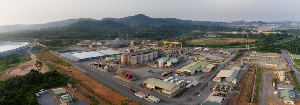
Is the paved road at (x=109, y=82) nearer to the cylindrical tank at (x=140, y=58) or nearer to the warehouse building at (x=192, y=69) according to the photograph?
the cylindrical tank at (x=140, y=58)

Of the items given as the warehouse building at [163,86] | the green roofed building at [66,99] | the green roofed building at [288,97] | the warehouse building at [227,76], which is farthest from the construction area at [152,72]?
the green roofed building at [288,97]

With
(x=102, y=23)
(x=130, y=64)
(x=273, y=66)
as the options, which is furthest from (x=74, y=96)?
(x=102, y=23)

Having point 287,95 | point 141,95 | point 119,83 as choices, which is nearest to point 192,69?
point 119,83

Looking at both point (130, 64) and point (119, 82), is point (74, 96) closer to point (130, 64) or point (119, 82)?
point (119, 82)

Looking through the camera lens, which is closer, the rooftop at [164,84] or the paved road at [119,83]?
the paved road at [119,83]

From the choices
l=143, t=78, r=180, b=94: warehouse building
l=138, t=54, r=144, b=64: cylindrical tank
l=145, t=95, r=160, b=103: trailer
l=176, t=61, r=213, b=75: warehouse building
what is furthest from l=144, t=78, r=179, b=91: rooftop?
l=138, t=54, r=144, b=64: cylindrical tank

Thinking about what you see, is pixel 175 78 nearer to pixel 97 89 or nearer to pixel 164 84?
pixel 164 84

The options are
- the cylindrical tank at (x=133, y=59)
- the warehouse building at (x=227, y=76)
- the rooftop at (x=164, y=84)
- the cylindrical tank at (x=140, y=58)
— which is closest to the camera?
the rooftop at (x=164, y=84)

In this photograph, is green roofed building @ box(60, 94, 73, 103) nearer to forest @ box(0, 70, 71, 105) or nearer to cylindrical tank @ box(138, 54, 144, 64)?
forest @ box(0, 70, 71, 105)

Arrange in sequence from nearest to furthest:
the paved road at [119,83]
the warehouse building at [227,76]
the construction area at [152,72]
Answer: the paved road at [119,83] < the construction area at [152,72] < the warehouse building at [227,76]
